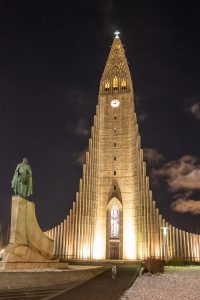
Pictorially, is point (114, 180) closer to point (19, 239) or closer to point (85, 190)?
point (85, 190)

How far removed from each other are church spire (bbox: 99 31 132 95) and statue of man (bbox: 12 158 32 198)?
2906 centimetres

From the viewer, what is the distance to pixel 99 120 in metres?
42.7

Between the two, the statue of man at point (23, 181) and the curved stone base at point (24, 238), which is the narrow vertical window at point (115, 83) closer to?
the statue of man at point (23, 181)

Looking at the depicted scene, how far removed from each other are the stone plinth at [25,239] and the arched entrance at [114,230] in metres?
21.8

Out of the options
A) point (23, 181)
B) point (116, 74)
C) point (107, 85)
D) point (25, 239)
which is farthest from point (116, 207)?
point (25, 239)

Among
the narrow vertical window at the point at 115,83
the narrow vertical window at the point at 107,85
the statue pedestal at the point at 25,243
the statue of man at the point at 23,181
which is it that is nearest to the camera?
the statue pedestal at the point at 25,243

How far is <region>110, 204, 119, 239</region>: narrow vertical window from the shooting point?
38.4 meters

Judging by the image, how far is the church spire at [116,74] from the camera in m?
44.4

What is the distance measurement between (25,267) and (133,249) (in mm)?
24033

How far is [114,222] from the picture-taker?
38750 mm

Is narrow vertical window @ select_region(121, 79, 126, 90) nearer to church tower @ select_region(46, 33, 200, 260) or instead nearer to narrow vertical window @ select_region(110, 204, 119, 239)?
church tower @ select_region(46, 33, 200, 260)

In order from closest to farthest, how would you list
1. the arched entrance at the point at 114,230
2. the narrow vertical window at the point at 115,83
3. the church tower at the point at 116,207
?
the church tower at the point at 116,207 → the arched entrance at the point at 114,230 → the narrow vertical window at the point at 115,83

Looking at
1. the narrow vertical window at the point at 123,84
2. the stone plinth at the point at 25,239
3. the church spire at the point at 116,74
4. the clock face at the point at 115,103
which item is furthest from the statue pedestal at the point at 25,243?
the narrow vertical window at the point at 123,84

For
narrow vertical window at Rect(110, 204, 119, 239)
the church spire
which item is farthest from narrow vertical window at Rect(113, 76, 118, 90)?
narrow vertical window at Rect(110, 204, 119, 239)
